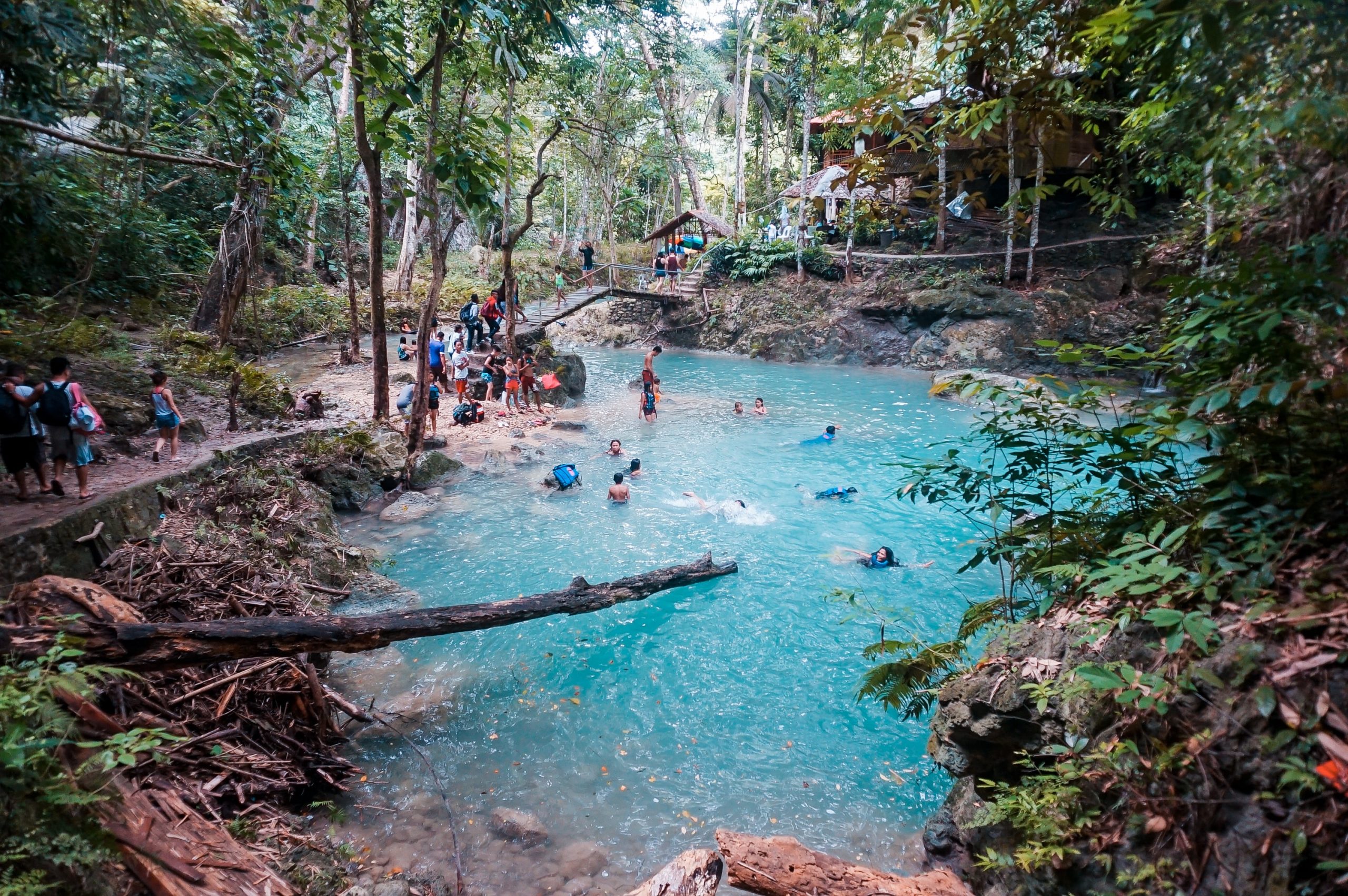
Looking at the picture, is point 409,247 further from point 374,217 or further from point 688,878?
point 688,878

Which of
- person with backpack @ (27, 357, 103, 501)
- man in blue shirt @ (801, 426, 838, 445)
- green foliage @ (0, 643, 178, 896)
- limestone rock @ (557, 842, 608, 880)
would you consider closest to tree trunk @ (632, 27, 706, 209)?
man in blue shirt @ (801, 426, 838, 445)

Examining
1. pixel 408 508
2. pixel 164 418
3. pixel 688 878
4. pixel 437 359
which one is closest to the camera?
pixel 688 878

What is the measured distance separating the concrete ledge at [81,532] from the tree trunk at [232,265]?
6.33 meters

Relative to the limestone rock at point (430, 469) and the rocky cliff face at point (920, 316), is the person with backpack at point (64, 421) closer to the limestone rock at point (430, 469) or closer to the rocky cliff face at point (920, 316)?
the limestone rock at point (430, 469)

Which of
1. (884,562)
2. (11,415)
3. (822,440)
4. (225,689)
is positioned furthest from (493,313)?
(225,689)

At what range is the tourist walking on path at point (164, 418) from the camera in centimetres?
748

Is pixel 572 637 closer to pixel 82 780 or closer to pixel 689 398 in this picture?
pixel 82 780

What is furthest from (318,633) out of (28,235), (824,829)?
(28,235)

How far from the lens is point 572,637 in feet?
25.5

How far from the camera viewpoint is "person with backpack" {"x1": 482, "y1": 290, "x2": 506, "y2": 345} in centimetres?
1753

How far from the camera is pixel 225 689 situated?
185 inches

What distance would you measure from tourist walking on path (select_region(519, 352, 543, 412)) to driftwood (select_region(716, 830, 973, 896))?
13.5 metres

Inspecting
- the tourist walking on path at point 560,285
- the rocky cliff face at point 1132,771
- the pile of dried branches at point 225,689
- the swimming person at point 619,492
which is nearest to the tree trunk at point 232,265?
the pile of dried branches at point 225,689

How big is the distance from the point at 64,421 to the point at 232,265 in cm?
765
